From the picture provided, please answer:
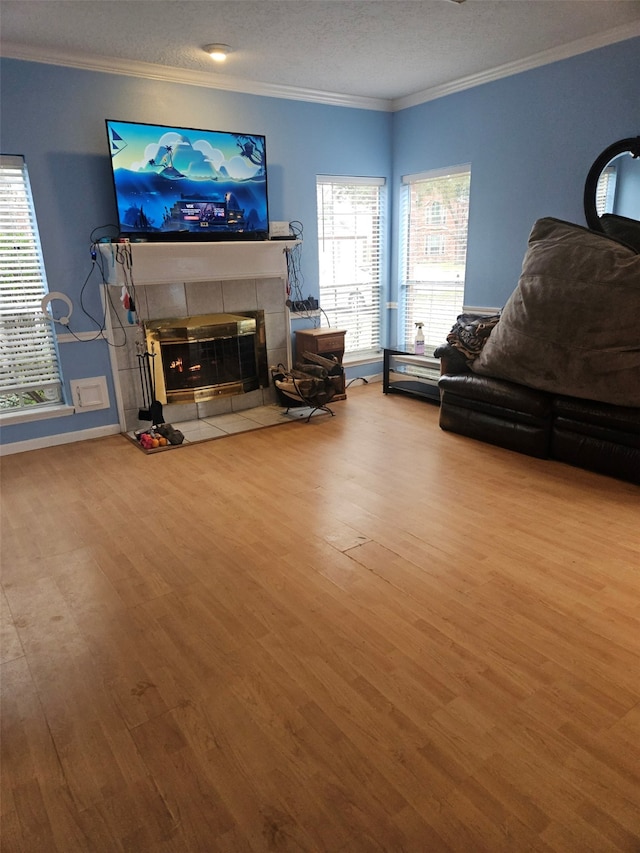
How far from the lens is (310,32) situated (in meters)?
3.59

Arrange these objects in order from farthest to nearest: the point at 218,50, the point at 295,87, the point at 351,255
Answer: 1. the point at 351,255
2. the point at 295,87
3. the point at 218,50

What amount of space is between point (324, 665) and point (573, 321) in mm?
2754

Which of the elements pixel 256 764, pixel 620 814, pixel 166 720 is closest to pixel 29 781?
pixel 166 720

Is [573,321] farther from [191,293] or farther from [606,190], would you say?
[191,293]

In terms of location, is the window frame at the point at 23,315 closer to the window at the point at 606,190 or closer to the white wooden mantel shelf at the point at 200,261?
the white wooden mantel shelf at the point at 200,261

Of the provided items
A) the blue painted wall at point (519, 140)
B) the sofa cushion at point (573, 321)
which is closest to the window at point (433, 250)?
the blue painted wall at point (519, 140)

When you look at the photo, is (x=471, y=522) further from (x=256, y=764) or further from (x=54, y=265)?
(x=54, y=265)

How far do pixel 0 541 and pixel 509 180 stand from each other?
463 centimetres

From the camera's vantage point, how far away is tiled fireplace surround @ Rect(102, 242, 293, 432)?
4.34 m

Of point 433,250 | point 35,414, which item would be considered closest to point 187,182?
point 35,414

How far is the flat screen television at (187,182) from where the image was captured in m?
4.10

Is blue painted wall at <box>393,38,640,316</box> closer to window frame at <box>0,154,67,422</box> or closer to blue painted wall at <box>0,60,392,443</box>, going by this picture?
blue painted wall at <box>0,60,392,443</box>

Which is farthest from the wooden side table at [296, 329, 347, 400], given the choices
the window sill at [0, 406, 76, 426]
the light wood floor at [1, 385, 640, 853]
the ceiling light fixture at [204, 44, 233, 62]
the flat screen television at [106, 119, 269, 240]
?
the ceiling light fixture at [204, 44, 233, 62]

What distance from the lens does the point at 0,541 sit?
2.95 m
